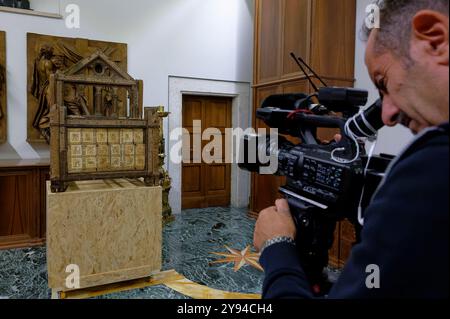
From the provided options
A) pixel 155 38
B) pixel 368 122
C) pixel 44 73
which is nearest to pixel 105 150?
pixel 368 122

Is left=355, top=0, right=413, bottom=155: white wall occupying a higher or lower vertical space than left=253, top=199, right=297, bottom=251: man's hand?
higher

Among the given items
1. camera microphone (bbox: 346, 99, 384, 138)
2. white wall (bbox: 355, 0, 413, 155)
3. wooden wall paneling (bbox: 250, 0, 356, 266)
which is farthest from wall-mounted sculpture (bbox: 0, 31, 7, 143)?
camera microphone (bbox: 346, 99, 384, 138)

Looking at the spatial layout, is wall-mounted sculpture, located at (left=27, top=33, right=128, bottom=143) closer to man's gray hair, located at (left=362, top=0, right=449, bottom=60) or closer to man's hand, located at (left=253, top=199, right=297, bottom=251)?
man's hand, located at (left=253, top=199, right=297, bottom=251)

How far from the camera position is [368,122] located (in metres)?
0.87

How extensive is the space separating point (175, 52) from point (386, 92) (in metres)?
5.27

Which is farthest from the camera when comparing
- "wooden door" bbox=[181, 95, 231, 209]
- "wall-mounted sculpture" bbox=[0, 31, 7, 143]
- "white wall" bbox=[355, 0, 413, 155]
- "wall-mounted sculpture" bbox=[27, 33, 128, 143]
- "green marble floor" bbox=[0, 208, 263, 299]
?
"wooden door" bbox=[181, 95, 231, 209]

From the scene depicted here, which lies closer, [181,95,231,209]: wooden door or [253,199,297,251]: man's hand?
[253,199,297,251]: man's hand

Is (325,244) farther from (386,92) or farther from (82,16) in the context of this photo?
(82,16)

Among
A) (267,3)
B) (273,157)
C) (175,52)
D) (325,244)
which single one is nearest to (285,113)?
(273,157)


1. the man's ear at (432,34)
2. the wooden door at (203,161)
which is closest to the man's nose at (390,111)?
the man's ear at (432,34)

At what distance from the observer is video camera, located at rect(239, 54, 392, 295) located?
2.67 ft

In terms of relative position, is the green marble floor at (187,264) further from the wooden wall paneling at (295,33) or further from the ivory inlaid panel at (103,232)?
the wooden wall paneling at (295,33)

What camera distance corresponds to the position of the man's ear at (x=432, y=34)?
0.54 metres

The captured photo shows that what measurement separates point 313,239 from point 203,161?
17.6ft
